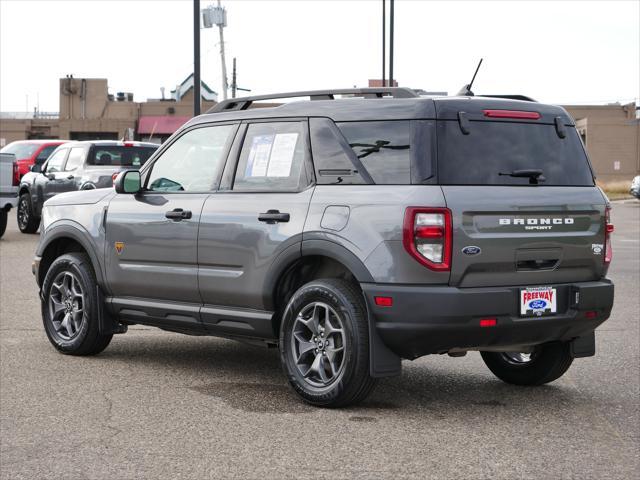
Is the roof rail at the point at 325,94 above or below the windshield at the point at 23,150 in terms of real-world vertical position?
above

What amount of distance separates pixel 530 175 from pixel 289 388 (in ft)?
7.17

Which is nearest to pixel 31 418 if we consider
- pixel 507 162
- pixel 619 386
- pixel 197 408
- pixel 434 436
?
pixel 197 408

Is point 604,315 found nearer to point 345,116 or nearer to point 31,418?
point 345,116

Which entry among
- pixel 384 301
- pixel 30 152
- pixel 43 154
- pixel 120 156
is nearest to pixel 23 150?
pixel 30 152

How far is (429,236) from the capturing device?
6.65 metres

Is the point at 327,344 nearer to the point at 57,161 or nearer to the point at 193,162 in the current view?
the point at 193,162

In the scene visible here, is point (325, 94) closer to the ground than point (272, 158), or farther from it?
farther from it

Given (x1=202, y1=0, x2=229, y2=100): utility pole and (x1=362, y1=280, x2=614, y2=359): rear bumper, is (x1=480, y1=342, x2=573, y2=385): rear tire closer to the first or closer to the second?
(x1=362, y1=280, x2=614, y2=359): rear bumper

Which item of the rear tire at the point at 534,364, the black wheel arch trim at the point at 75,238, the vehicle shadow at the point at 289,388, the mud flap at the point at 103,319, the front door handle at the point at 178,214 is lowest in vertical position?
the vehicle shadow at the point at 289,388

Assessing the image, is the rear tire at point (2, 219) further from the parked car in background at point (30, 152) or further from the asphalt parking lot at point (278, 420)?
the asphalt parking lot at point (278, 420)

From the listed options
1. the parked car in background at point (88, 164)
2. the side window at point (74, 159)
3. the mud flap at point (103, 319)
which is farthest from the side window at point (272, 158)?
the side window at point (74, 159)

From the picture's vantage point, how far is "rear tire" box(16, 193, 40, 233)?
22906mm

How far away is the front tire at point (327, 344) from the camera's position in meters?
6.89

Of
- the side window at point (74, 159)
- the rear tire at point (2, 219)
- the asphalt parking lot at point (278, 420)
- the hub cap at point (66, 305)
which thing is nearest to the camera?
the asphalt parking lot at point (278, 420)
